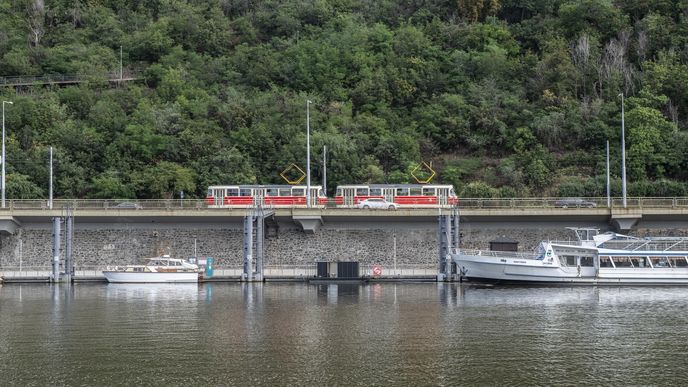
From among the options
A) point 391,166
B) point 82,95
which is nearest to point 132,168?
point 82,95

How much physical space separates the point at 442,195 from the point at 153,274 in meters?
23.9

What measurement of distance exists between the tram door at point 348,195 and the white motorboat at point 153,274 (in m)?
14.1

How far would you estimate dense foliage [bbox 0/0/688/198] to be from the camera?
295 ft

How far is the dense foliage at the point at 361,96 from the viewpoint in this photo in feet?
295

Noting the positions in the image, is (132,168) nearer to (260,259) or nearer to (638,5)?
(260,259)

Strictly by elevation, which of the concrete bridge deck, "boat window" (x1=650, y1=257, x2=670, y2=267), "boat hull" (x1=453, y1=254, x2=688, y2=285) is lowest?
"boat hull" (x1=453, y1=254, x2=688, y2=285)

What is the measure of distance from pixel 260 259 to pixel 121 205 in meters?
12.7

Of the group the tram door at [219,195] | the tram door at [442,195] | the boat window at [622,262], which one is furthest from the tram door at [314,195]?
the boat window at [622,262]

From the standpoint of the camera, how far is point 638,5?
11244 centimetres

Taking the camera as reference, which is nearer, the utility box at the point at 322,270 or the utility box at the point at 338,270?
the utility box at the point at 338,270

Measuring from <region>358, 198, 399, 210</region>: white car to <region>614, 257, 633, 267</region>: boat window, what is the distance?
17396 mm

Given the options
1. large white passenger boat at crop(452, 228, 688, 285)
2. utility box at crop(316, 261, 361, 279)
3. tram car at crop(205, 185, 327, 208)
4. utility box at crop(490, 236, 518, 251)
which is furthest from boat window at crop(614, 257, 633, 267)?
tram car at crop(205, 185, 327, 208)

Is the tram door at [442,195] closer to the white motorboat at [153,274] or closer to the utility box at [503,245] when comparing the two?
the utility box at [503,245]

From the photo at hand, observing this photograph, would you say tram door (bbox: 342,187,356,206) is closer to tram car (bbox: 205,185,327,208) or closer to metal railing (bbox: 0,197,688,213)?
tram car (bbox: 205,185,327,208)
